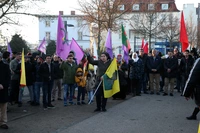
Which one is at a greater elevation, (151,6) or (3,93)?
(151,6)

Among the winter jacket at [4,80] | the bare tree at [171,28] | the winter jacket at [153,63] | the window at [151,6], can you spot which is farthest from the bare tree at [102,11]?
the winter jacket at [4,80]

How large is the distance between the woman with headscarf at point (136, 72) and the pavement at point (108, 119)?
2557 millimetres

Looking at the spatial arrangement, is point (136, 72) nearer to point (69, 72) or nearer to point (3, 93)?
point (69, 72)

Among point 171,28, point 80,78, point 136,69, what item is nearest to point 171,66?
point 136,69

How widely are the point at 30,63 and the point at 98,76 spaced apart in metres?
2.75

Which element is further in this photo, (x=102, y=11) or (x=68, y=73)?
(x=102, y=11)

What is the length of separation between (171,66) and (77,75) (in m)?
5.21

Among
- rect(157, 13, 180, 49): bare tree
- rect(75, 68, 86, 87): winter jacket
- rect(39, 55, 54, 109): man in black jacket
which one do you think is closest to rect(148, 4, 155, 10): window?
rect(157, 13, 180, 49): bare tree

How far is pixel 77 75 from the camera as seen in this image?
12.4 m

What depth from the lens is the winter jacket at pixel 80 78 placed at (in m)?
12.4

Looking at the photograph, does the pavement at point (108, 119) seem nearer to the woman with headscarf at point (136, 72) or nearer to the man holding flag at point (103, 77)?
the man holding flag at point (103, 77)

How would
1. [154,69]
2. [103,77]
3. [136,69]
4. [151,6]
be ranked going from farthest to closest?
[151,6]
[154,69]
[136,69]
[103,77]

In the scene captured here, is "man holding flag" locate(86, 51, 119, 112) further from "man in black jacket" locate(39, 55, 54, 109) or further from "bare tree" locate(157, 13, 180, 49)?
"bare tree" locate(157, 13, 180, 49)

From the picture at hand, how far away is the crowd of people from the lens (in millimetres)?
10953
